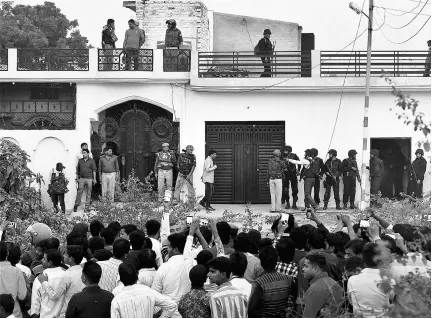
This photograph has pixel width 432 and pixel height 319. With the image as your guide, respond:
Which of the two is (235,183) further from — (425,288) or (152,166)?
(425,288)

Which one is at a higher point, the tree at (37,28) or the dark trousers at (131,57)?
the tree at (37,28)

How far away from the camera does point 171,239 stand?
10180 millimetres

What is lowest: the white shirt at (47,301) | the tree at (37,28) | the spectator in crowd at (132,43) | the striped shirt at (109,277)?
the white shirt at (47,301)

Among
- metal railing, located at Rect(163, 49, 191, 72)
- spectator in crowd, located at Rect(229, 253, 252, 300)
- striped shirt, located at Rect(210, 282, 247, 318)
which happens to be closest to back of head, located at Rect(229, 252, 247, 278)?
A: spectator in crowd, located at Rect(229, 253, 252, 300)

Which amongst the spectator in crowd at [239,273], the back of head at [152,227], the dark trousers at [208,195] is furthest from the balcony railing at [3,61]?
the spectator in crowd at [239,273]

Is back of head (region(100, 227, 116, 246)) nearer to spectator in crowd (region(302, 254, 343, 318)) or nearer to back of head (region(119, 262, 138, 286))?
back of head (region(119, 262, 138, 286))

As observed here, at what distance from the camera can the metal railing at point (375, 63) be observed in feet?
76.9

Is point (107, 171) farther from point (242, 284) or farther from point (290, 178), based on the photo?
point (242, 284)

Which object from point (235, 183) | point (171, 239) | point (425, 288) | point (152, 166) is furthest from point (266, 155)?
point (425, 288)

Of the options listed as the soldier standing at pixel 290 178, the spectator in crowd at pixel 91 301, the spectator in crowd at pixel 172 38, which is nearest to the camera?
the spectator in crowd at pixel 91 301

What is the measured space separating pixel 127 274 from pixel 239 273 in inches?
45.2

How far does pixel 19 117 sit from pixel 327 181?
8.24m

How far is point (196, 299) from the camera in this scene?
8406mm

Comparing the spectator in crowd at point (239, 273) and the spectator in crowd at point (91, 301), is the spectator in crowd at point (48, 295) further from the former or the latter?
the spectator in crowd at point (239, 273)
